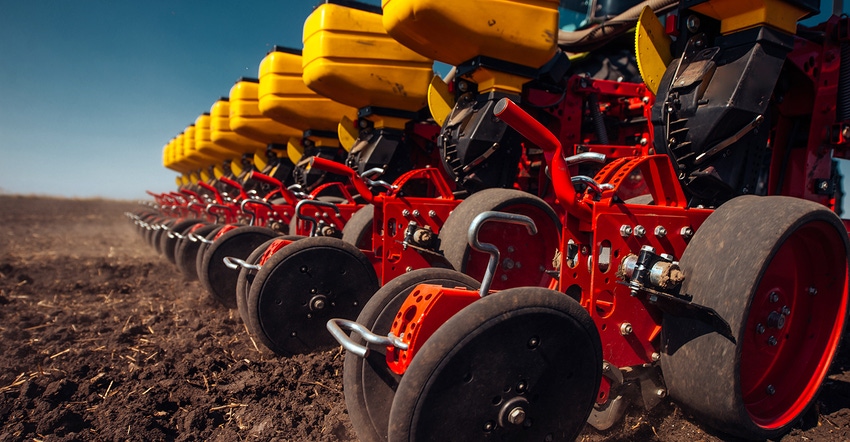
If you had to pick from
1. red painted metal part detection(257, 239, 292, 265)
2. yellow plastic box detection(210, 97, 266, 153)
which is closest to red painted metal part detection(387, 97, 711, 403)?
red painted metal part detection(257, 239, 292, 265)

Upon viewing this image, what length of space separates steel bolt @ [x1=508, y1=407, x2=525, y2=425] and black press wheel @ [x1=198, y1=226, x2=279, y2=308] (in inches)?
156

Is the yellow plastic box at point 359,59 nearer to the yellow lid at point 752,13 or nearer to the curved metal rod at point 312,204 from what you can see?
the curved metal rod at point 312,204

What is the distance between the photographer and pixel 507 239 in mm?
3473

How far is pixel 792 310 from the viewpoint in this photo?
8.41ft

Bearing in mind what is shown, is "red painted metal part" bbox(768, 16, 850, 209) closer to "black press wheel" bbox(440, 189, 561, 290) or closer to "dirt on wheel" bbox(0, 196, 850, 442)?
"dirt on wheel" bbox(0, 196, 850, 442)

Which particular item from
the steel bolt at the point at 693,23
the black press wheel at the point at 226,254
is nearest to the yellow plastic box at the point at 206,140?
the black press wheel at the point at 226,254

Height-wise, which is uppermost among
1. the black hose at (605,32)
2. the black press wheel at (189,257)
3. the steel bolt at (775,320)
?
the black hose at (605,32)

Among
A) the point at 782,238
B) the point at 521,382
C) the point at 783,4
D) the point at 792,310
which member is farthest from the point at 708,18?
the point at 521,382

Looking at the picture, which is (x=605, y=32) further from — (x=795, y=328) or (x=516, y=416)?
(x=516, y=416)

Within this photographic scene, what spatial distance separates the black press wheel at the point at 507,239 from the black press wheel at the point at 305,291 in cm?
67

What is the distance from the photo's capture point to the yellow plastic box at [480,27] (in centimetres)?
325

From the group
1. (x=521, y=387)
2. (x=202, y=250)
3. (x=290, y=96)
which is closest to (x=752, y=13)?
(x=521, y=387)

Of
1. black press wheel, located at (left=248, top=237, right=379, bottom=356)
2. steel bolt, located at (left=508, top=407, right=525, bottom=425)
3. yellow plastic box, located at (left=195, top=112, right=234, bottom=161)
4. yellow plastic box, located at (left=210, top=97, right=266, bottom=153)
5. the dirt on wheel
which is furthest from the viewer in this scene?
yellow plastic box, located at (left=195, top=112, right=234, bottom=161)

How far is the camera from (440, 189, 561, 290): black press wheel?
3178mm
